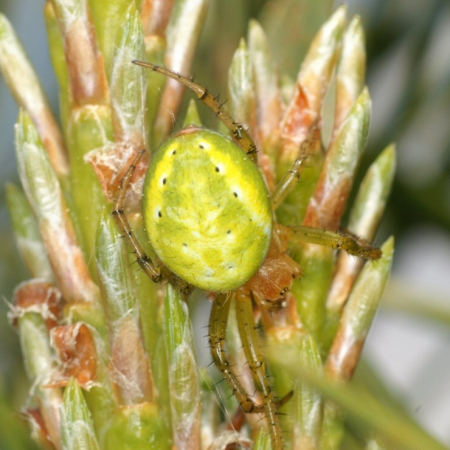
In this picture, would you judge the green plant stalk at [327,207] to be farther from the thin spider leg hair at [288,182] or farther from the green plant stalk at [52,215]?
the green plant stalk at [52,215]

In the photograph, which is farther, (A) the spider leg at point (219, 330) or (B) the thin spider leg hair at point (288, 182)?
(A) the spider leg at point (219, 330)

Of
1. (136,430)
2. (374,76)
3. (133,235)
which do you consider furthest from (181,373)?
(374,76)

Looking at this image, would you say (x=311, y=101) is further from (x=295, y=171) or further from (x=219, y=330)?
(x=219, y=330)

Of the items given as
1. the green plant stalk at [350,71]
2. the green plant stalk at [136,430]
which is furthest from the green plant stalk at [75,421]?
the green plant stalk at [350,71]

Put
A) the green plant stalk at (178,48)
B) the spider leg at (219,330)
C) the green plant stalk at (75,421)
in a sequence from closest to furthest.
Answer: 1. the green plant stalk at (75,421)
2. the green plant stalk at (178,48)
3. the spider leg at (219,330)

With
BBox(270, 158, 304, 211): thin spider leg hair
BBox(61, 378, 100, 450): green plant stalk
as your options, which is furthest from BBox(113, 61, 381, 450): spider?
BBox(61, 378, 100, 450): green plant stalk

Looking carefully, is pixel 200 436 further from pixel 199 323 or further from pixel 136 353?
pixel 199 323

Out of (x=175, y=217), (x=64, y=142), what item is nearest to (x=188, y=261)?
(x=175, y=217)
